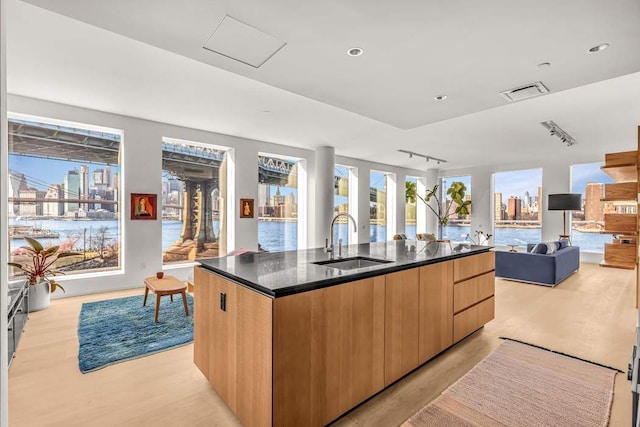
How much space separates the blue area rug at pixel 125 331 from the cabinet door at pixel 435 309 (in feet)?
7.40

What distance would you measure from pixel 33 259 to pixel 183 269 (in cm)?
222

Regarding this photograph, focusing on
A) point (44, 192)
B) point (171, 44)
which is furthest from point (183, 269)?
point (171, 44)

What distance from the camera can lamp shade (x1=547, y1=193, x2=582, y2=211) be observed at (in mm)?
7180

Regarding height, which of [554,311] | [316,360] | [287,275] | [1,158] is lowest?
[554,311]

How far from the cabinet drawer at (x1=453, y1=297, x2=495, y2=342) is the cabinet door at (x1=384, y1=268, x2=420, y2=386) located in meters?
0.71

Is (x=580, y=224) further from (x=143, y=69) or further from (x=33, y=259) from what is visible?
(x=33, y=259)

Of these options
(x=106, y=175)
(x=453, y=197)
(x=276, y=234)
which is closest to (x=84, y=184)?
(x=106, y=175)

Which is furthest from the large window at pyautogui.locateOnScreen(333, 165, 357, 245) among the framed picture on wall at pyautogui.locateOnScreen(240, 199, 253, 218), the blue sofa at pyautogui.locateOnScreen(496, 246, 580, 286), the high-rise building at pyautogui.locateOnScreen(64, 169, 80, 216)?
the high-rise building at pyautogui.locateOnScreen(64, 169, 80, 216)

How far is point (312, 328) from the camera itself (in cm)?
165

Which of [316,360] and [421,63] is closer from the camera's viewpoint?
[316,360]

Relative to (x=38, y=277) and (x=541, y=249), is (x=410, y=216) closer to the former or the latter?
(x=541, y=249)

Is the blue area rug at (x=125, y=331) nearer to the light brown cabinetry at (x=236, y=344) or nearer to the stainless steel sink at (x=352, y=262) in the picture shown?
the light brown cabinetry at (x=236, y=344)

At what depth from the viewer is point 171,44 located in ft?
7.24

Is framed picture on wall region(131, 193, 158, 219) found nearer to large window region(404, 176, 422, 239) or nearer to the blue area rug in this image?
the blue area rug
